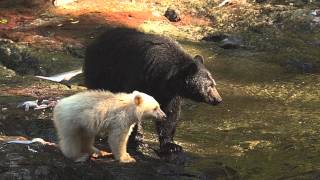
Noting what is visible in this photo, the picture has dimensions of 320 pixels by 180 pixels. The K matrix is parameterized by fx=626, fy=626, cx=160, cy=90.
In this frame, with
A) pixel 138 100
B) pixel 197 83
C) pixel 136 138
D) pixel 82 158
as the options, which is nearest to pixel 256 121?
pixel 197 83

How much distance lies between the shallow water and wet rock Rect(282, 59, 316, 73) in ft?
0.92

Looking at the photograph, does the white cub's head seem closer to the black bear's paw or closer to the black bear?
the black bear's paw

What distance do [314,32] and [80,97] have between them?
13.6 m

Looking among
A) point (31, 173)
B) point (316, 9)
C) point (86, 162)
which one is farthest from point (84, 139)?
point (316, 9)

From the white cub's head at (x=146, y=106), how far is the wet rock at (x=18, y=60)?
7893 mm

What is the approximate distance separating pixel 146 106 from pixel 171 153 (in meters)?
1.16

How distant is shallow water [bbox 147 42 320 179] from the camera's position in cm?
870

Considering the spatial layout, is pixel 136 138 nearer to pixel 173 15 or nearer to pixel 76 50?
pixel 76 50

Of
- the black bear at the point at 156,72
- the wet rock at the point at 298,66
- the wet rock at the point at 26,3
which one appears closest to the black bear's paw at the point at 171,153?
the black bear at the point at 156,72

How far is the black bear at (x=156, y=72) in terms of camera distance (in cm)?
903

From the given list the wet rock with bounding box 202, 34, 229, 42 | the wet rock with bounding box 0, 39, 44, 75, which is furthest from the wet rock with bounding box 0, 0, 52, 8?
the wet rock with bounding box 202, 34, 229, 42

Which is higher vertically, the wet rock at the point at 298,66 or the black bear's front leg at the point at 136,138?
the black bear's front leg at the point at 136,138

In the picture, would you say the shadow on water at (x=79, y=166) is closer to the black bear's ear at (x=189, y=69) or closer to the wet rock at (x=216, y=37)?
the black bear's ear at (x=189, y=69)

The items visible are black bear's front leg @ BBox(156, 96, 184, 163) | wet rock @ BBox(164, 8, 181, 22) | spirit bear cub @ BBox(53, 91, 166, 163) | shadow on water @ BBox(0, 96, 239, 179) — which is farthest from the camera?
wet rock @ BBox(164, 8, 181, 22)
